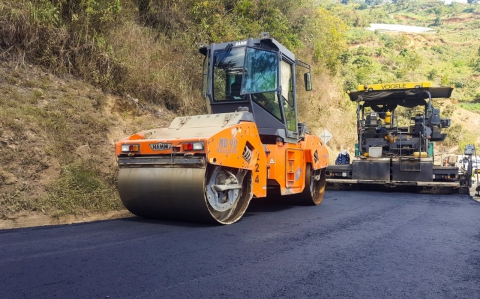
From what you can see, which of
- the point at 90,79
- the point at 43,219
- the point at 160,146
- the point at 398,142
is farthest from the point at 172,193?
the point at 398,142

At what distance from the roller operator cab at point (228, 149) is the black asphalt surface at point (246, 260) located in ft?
1.25

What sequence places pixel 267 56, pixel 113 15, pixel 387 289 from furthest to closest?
1. pixel 113 15
2. pixel 267 56
3. pixel 387 289

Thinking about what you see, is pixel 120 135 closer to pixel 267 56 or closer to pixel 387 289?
pixel 267 56

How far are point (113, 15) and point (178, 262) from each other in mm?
7975

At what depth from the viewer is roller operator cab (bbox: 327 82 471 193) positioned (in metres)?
11.4

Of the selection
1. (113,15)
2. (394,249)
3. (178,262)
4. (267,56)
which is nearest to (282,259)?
(178,262)

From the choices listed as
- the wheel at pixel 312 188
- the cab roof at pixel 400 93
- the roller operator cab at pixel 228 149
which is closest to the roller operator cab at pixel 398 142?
the cab roof at pixel 400 93

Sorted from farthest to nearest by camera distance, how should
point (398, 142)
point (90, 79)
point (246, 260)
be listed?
1. point (398, 142)
2. point (90, 79)
3. point (246, 260)

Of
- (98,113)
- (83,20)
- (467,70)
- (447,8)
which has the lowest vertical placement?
(98,113)

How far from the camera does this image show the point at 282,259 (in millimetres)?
4152

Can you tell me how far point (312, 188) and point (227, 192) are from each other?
290 centimetres

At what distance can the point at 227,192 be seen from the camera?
589 cm

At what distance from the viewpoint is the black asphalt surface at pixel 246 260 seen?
10.7 feet

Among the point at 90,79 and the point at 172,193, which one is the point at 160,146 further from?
the point at 90,79
